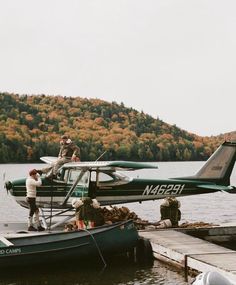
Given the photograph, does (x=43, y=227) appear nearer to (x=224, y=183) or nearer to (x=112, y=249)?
(x=112, y=249)

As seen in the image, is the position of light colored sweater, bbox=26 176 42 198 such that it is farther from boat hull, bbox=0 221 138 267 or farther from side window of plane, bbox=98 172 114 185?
boat hull, bbox=0 221 138 267

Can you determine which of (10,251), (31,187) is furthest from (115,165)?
(10,251)

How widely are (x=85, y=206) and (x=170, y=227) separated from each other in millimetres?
2867

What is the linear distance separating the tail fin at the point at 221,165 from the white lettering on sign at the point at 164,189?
158 cm

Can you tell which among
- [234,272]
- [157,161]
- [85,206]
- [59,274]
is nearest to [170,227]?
[85,206]

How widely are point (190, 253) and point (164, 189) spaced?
598 cm

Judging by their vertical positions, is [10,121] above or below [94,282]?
above

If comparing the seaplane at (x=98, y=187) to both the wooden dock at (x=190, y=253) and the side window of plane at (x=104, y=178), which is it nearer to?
the side window of plane at (x=104, y=178)

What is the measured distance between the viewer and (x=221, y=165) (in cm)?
1988

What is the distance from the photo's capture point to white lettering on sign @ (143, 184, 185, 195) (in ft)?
59.2

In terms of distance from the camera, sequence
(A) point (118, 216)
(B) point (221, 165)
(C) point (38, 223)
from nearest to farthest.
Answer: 1. (C) point (38, 223)
2. (A) point (118, 216)
3. (B) point (221, 165)

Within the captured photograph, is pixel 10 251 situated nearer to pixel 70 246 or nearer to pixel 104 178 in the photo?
pixel 70 246

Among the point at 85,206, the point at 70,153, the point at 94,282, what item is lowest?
the point at 94,282

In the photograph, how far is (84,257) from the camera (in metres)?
13.6
